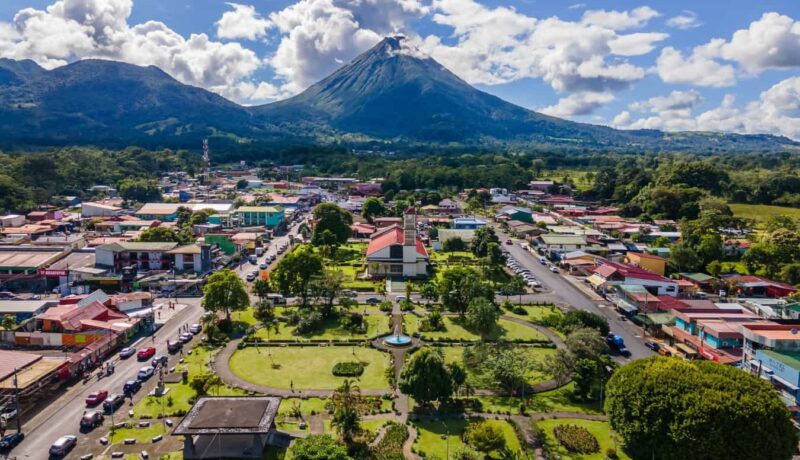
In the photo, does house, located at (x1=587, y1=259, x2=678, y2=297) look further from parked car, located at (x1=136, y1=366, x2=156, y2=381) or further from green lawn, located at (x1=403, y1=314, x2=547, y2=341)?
parked car, located at (x1=136, y1=366, x2=156, y2=381)

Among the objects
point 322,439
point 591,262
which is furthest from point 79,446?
point 591,262

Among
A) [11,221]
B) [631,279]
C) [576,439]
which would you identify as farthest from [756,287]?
[11,221]

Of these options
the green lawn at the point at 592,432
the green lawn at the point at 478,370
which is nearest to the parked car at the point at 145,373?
the green lawn at the point at 478,370

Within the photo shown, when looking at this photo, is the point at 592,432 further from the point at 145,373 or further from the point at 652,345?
the point at 145,373

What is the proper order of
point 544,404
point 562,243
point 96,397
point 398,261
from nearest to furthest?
point 96,397 < point 544,404 < point 398,261 < point 562,243

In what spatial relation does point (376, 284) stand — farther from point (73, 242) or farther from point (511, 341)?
point (73, 242)

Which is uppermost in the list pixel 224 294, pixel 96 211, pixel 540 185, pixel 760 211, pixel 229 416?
pixel 540 185

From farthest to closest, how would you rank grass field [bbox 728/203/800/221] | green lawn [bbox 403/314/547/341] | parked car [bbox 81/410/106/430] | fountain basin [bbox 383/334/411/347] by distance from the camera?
1. grass field [bbox 728/203/800/221]
2. green lawn [bbox 403/314/547/341]
3. fountain basin [bbox 383/334/411/347]
4. parked car [bbox 81/410/106/430]

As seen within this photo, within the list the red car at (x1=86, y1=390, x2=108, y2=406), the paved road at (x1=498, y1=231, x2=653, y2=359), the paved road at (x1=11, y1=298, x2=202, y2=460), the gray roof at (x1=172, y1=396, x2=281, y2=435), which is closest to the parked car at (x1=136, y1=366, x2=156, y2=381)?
the paved road at (x1=11, y1=298, x2=202, y2=460)
